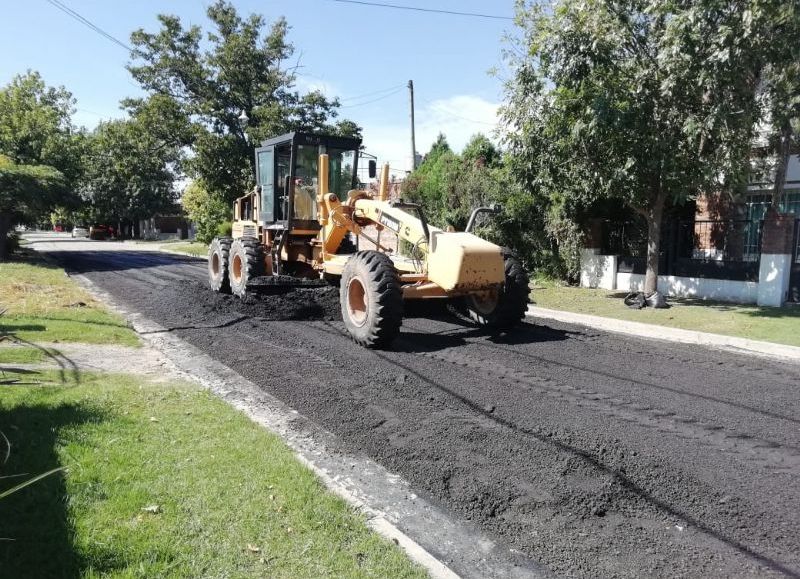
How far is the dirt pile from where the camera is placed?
11.2 metres

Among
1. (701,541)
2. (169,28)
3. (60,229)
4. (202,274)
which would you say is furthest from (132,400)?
(60,229)

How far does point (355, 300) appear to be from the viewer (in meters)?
9.28

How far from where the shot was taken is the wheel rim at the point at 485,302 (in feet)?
31.0

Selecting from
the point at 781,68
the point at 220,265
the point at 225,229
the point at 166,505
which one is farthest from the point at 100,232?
the point at 166,505

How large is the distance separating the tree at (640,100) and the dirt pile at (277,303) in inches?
213

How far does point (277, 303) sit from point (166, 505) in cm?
813

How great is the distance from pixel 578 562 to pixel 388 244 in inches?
374

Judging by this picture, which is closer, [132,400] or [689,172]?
[132,400]

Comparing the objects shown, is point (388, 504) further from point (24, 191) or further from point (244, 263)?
point (24, 191)

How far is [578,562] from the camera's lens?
133 inches

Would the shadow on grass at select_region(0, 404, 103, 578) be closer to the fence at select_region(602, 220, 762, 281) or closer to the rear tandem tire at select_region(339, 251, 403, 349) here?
the rear tandem tire at select_region(339, 251, 403, 349)

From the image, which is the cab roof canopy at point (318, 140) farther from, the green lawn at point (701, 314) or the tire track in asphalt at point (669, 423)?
the tire track in asphalt at point (669, 423)

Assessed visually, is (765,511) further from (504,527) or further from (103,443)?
(103,443)

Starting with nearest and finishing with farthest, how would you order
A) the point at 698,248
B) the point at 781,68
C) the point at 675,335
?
the point at 675,335, the point at 781,68, the point at 698,248
